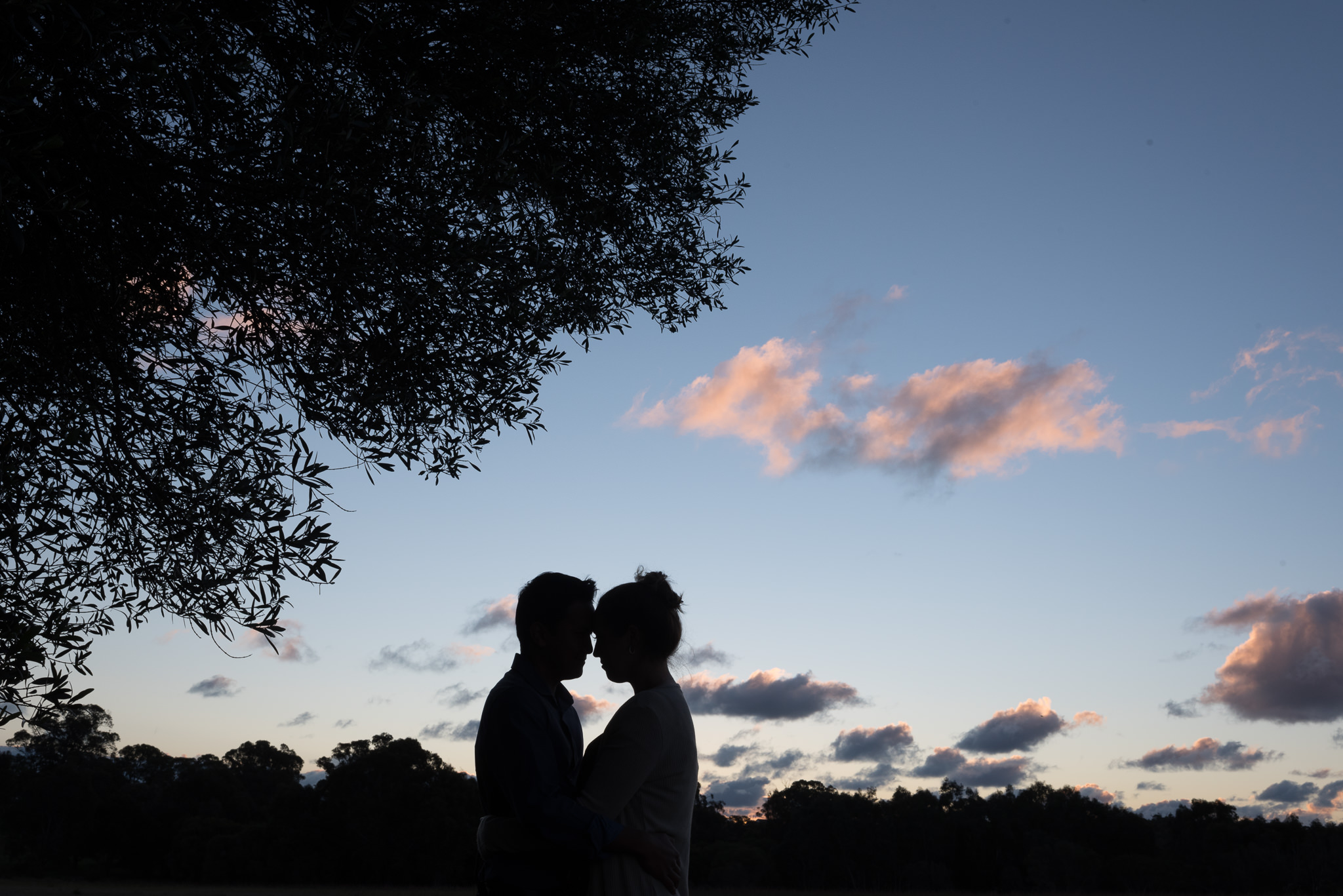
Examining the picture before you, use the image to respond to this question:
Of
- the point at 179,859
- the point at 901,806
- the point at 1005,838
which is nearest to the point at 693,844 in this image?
the point at 901,806

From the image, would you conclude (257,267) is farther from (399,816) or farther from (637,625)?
(399,816)

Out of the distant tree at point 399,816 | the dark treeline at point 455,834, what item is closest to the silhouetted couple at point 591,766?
the dark treeline at point 455,834

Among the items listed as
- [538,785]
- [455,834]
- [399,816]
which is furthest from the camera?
[399,816]

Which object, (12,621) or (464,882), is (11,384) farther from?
(464,882)

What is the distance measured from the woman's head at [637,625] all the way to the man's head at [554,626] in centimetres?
16

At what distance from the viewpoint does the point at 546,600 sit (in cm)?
510

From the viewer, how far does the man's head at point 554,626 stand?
505cm

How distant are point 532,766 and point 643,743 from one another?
1.88 ft

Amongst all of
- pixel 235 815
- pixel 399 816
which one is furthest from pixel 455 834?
pixel 235 815

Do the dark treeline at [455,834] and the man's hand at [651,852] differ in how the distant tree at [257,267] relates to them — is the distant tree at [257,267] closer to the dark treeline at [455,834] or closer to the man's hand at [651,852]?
the man's hand at [651,852]

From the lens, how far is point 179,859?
71.9m

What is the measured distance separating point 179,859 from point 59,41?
Result: 83.7 m

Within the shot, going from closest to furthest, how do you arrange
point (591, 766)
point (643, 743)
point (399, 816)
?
1. point (643, 743)
2. point (591, 766)
3. point (399, 816)

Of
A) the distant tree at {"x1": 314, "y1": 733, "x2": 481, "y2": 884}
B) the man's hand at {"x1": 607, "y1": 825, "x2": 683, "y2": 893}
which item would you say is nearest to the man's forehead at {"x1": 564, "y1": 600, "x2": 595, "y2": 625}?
the man's hand at {"x1": 607, "y1": 825, "x2": 683, "y2": 893}
